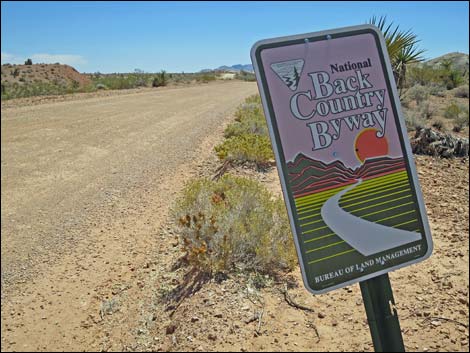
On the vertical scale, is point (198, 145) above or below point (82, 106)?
below

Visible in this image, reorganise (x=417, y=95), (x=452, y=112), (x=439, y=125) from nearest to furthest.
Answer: (x=439, y=125)
(x=452, y=112)
(x=417, y=95)

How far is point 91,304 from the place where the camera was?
12.5ft

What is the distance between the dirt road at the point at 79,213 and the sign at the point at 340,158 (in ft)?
8.21

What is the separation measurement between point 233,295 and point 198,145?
6255 mm

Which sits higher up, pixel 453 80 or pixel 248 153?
pixel 453 80

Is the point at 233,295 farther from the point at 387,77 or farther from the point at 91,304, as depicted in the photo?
the point at 387,77

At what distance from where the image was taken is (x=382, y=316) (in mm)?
1501

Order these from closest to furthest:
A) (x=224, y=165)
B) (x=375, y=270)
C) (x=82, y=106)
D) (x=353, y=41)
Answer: (x=375, y=270) < (x=353, y=41) < (x=224, y=165) < (x=82, y=106)

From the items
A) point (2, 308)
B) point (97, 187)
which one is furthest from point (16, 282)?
point (97, 187)

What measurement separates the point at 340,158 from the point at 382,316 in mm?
590

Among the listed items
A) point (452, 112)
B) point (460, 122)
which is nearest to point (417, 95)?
point (452, 112)

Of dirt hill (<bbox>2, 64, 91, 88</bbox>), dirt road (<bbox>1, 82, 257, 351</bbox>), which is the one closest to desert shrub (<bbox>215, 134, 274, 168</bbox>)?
dirt road (<bbox>1, 82, 257, 351</bbox>)

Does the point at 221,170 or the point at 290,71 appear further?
the point at 221,170

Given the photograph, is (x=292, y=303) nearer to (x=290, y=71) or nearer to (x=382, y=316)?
(x=382, y=316)
